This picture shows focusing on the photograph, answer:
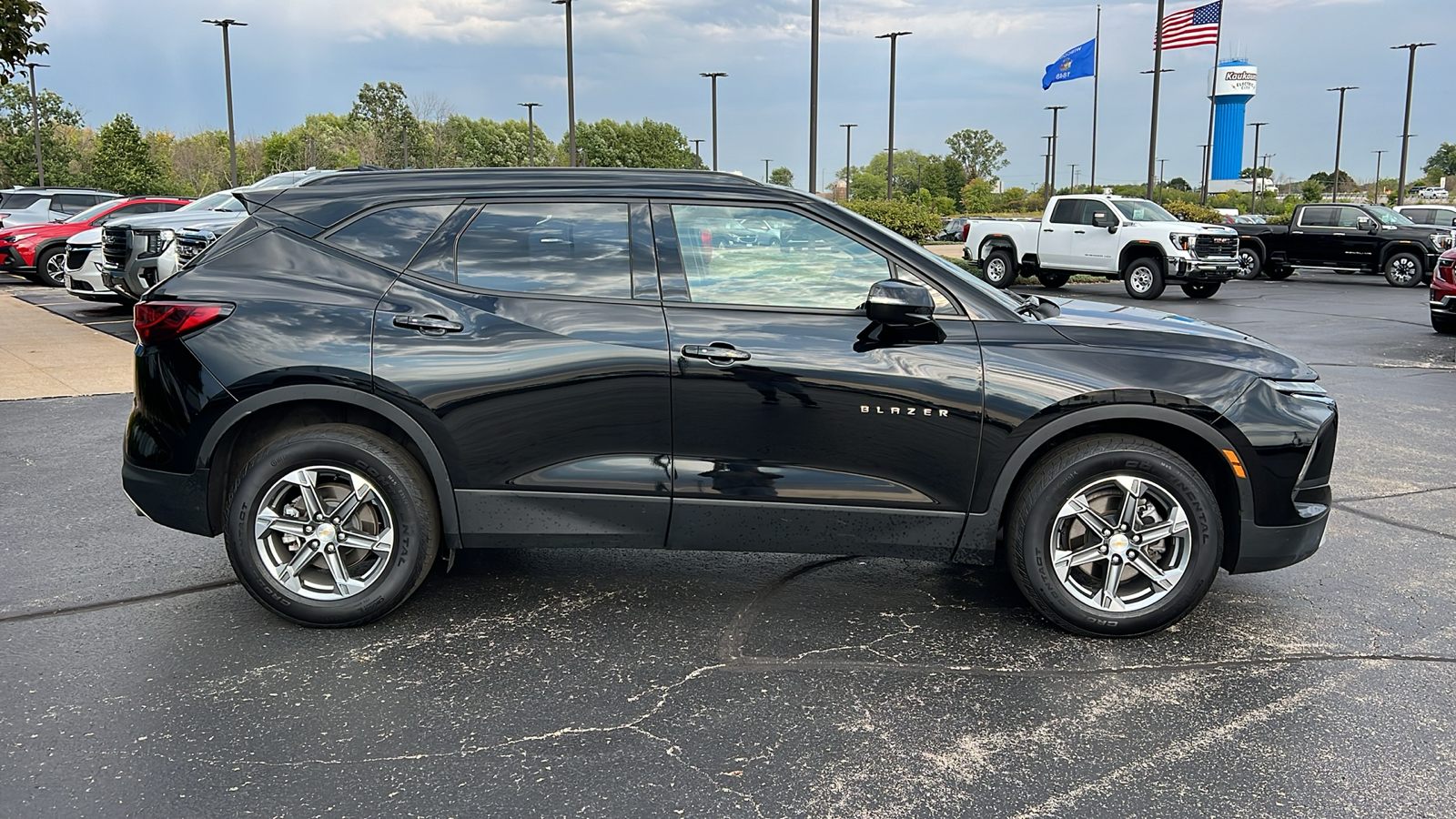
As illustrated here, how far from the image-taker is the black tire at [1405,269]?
2377 centimetres

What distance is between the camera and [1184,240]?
789 inches

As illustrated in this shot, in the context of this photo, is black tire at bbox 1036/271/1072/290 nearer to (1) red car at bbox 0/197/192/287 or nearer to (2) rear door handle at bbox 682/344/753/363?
(1) red car at bbox 0/197/192/287

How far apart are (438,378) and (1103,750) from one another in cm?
257

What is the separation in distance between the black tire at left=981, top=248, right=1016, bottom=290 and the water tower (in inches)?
2499

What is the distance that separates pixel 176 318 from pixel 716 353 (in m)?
2.03

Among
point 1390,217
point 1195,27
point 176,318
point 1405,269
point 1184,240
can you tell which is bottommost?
point 1405,269

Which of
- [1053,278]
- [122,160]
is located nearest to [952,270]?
[1053,278]

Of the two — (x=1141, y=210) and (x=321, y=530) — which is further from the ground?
(x=1141, y=210)

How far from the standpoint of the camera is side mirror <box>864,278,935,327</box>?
3912 mm

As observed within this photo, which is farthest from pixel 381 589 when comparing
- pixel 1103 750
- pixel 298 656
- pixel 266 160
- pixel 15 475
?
pixel 266 160

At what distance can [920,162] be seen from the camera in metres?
108

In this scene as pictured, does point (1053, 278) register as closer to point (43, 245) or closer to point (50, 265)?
point (50, 265)

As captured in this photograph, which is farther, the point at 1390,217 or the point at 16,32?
the point at 1390,217

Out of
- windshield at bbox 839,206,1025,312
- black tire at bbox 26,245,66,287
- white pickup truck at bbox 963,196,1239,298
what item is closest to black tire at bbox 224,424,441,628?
windshield at bbox 839,206,1025,312
